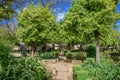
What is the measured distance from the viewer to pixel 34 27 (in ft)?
78.7

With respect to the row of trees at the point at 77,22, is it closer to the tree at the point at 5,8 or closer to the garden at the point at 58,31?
Result: the garden at the point at 58,31

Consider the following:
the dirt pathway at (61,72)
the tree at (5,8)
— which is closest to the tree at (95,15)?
the dirt pathway at (61,72)

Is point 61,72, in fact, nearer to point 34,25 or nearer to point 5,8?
point 34,25

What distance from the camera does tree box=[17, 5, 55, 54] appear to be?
78.6 ft

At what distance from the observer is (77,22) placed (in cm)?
2127

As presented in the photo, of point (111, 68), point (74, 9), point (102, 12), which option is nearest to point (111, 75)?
point (111, 68)

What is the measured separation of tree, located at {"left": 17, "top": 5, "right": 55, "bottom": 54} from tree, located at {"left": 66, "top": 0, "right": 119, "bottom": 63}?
498 cm

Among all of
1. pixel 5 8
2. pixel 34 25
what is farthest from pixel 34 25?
pixel 5 8

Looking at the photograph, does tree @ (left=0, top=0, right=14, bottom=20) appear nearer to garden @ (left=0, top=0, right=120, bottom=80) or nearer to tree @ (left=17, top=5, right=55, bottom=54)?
garden @ (left=0, top=0, right=120, bottom=80)

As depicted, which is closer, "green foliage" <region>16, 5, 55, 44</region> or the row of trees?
the row of trees

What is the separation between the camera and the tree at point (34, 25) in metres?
24.0

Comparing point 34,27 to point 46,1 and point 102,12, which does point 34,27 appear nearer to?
point 102,12

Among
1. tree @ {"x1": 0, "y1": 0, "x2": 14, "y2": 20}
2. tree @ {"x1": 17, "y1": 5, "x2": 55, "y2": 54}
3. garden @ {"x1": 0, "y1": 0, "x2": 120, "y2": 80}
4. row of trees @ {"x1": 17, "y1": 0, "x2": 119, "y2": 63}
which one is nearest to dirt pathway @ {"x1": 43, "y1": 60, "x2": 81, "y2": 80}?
garden @ {"x1": 0, "y1": 0, "x2": 120, "y2": 80}

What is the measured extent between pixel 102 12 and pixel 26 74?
45.0 feet
